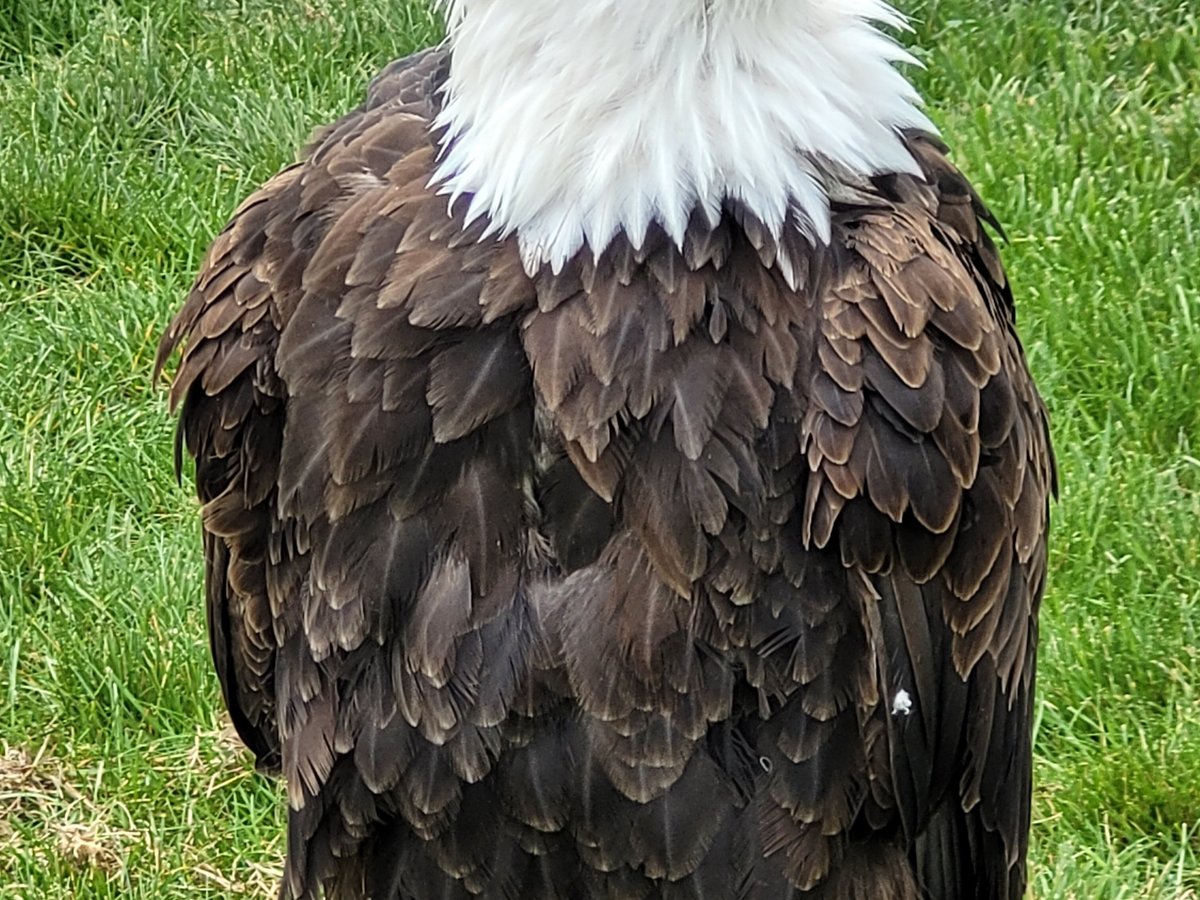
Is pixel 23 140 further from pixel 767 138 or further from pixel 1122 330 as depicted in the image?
pixel 767 138

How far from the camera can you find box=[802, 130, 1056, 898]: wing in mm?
2666

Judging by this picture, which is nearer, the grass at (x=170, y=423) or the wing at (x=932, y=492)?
the wing at (x=932, y=492)

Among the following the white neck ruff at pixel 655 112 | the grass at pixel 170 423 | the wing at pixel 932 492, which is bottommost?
the grass at pixel 170 423

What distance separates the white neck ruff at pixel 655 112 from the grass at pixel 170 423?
6.39 feet

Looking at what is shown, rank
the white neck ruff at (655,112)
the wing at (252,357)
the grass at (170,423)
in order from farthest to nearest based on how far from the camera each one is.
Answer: the grass at (170,423) → the wing at (252,357) → the white neck ruff at (655,112)

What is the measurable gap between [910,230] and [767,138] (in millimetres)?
266

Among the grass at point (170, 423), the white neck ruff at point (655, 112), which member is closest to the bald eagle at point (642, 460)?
the white neck ruff at point (655, 112)

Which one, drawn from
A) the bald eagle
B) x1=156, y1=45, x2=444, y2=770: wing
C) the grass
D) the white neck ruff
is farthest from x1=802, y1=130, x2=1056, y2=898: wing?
the grass

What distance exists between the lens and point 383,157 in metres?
2.97

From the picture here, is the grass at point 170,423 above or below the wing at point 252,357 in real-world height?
below

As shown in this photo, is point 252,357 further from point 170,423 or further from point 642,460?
point 170,423

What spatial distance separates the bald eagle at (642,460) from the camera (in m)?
2.65

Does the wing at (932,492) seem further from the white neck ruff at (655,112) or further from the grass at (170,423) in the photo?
the grass at (170,423)

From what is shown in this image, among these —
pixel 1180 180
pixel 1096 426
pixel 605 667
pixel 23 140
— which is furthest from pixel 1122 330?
pixel 23 140
